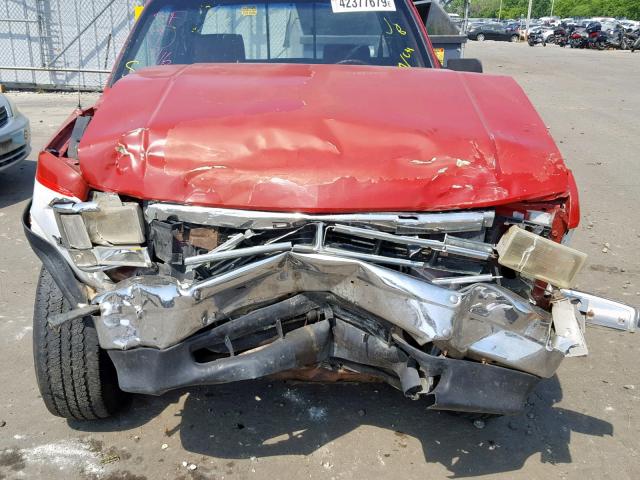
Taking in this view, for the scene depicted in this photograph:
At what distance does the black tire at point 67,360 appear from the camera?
9.20ft

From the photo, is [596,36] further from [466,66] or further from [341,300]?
[341,300]

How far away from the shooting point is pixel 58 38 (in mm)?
14062

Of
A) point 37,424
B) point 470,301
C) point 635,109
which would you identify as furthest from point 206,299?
point 635,109

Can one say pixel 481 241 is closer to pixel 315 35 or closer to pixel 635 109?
pixel 315 35

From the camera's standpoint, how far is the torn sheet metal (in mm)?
2275

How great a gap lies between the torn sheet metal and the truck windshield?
6.68 feet

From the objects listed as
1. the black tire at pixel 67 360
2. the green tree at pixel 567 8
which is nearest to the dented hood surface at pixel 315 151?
the black tire at pixel 67 360

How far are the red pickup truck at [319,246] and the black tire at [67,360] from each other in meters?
0.30

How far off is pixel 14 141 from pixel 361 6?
4.14 meters

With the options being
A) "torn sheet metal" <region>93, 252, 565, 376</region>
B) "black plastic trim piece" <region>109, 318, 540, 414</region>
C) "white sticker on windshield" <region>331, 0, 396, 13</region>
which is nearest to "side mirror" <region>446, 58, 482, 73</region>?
"white sticker on windshield" <region>331, 0, 396, 13</region>

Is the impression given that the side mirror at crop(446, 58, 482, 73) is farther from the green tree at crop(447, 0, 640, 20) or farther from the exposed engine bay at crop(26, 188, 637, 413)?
the green tree at crop(447, 0, 640, 20)

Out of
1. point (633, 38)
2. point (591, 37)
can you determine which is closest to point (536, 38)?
point (591, 37)

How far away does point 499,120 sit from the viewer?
8.93ft

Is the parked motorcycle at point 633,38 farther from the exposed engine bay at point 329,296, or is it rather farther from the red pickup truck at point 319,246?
the exposed engine bay at point 329,296
